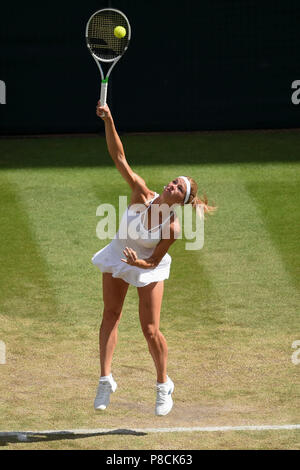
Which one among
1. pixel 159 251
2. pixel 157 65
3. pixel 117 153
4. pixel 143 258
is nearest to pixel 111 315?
pixel 143 258

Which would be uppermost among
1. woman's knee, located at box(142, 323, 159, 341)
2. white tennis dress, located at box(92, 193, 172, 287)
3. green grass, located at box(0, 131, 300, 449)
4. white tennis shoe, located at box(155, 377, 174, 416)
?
white tennis dress, located at box(92, 193, 172, 287)

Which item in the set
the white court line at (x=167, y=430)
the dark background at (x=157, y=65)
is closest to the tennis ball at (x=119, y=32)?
the white court line at (x=167, y=430)

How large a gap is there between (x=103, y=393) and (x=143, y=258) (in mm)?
1219

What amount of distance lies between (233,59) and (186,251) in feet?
19.4

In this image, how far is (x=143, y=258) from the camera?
9477 mm

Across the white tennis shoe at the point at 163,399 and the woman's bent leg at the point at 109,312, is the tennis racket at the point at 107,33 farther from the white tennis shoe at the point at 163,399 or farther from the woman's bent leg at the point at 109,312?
the white tennis shoe at the point at 163,399

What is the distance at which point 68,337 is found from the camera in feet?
38.0

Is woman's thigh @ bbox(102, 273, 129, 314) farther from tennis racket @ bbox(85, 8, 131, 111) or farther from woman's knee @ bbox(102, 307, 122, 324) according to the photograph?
tennis racket @ bbox(85, 8, 131, 111)

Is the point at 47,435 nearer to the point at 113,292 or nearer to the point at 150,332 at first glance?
the point at 150,332

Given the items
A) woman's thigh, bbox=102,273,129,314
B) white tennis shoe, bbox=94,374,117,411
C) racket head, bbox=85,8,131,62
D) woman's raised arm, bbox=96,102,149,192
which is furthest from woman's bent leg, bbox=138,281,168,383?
racket head, bbox=85,8,131,62

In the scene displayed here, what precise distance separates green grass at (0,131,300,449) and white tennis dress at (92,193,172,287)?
4.25 feet

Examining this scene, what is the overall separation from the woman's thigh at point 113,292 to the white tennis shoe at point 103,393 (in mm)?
605

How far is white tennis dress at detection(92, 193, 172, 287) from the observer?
30.7ft
